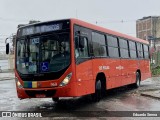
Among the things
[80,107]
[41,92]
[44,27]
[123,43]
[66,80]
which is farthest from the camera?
[123,43]

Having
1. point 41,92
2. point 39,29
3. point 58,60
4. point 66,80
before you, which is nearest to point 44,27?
point 39,29

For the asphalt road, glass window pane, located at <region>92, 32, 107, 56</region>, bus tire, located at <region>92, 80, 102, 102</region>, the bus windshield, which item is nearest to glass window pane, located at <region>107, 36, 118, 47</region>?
glass window pane, located at <region>92, 32, 107, 56</region>

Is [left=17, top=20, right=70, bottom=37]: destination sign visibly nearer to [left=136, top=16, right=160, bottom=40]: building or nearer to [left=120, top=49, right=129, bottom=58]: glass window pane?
[left=120, top=49, right=129, bottom=58]: glass window pane

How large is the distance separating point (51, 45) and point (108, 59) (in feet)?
12.4

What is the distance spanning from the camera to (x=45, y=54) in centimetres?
1092

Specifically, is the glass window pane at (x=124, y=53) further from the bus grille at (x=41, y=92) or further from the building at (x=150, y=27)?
the building at (x=150, y=27)

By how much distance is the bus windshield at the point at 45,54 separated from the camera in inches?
422

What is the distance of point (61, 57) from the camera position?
10.7 m

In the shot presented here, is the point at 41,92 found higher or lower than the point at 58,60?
lower

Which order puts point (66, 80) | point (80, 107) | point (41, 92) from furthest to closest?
point (80, 107)
point (41, 92)
point (66, 80)

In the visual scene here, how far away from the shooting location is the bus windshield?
1073cm

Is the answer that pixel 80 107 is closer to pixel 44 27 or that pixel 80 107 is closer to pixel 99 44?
pixel 99 44

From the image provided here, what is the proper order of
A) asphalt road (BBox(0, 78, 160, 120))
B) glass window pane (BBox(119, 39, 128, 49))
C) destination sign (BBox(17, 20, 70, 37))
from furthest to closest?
1. glass window pane (BBox(119, 39, 128, 49))
2. destination sign (BBox(17, 20, 70, 37))
3. asphalt road (BBox(0, 78, 160, 120))

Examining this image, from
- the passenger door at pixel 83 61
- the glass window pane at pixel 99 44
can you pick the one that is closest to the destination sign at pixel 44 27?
the passenger door at pixel 83 61
